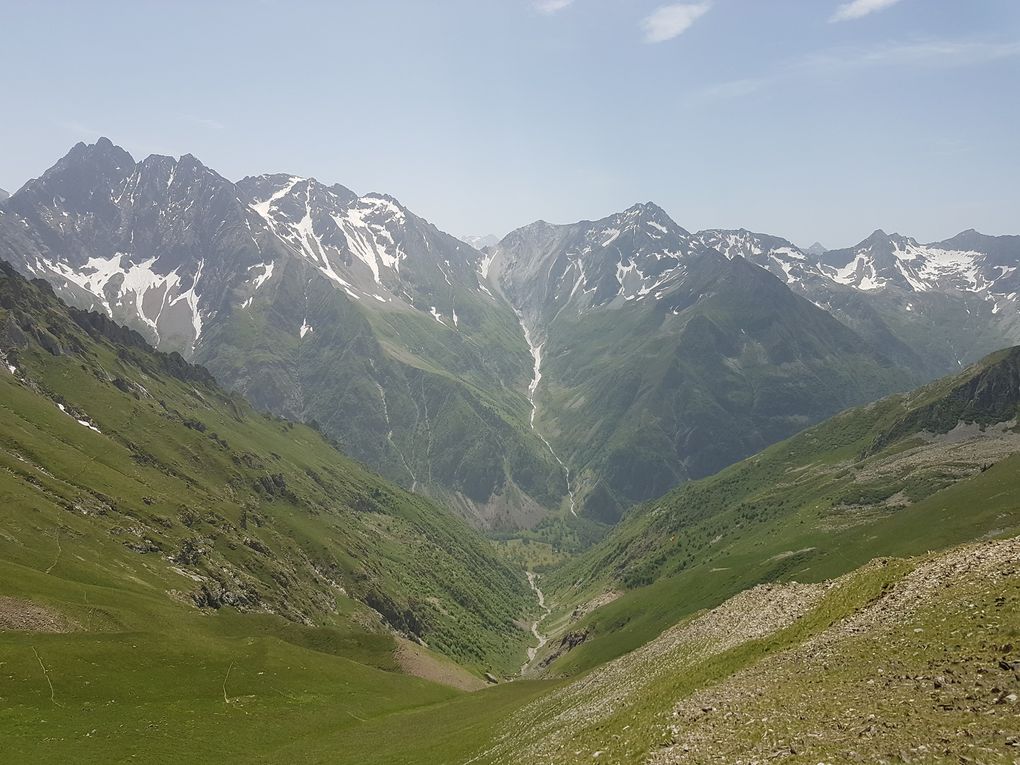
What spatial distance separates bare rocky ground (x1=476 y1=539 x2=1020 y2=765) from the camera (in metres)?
27.9

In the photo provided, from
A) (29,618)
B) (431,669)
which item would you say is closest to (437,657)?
(431,669)

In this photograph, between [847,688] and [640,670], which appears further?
[640,670]

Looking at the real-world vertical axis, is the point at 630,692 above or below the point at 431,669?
above

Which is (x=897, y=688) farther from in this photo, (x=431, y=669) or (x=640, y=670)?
(x=431, y=669)

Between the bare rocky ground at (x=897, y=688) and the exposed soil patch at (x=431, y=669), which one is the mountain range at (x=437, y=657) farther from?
the exposed soil patch at (x=431, y=669)

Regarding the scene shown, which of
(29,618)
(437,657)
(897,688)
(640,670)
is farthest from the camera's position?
(437,657)

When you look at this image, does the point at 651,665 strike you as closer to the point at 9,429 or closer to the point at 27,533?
the point at 27,533

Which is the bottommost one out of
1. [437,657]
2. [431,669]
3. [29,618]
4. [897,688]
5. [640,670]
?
[437,657]

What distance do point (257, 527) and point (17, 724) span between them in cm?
13851

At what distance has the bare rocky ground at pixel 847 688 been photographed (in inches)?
1100

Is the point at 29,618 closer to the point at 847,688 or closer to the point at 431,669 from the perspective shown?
the point at 431,669

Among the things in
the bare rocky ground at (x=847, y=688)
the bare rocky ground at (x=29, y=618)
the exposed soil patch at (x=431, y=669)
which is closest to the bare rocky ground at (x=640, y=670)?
the bare rocky ground at (x=847, y=688)

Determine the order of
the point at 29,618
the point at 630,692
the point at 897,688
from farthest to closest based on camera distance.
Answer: the point at 29,618 → the point at 630,692 → the point at 897,688

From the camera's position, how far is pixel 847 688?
1390 inches
